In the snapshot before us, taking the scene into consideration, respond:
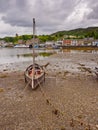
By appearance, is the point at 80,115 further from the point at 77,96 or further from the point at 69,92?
the point at 69,92

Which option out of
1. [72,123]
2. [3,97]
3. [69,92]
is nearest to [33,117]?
[72,123]

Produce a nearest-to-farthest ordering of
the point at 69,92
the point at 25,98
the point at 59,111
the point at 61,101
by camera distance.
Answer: the point at 59,111, the point at 61,101, the point at 25,98, the point at 69,92

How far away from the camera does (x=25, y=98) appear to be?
1419 centimetres

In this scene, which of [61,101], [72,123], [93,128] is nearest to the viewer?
[93,128]

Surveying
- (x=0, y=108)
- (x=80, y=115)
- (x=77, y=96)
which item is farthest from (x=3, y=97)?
Result: (x=80, y=115)

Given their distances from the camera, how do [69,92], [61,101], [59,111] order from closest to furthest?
[59,111], [61,101], [69,92]

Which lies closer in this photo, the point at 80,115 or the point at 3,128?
the point at 3,128

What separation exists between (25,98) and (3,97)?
1.70 m

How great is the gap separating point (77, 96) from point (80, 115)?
13.4ft

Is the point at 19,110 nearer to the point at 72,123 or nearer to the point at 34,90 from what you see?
the point at 72,123

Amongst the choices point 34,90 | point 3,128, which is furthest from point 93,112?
point 34,90

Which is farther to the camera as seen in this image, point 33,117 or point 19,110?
point 19,110

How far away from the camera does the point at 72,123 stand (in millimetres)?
9547

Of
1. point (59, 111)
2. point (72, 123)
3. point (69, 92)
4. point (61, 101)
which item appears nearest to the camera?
point (72, 123)
